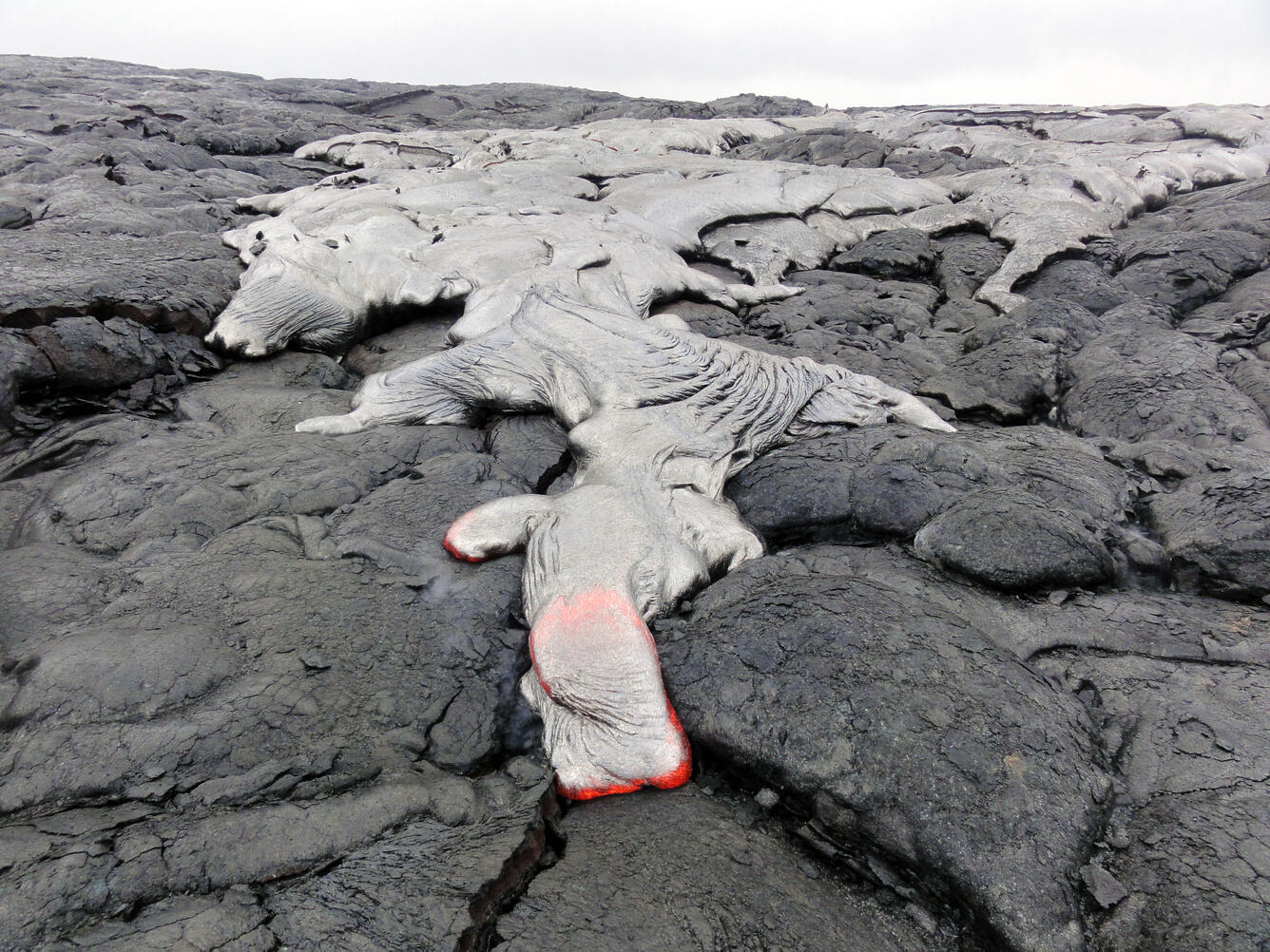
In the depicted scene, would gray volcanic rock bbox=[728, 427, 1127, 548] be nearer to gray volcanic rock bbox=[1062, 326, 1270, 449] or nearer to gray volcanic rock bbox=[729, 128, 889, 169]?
gray volcanic rock bbox=[1062, 326, 1270, 449]

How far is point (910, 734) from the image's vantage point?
1974 mm

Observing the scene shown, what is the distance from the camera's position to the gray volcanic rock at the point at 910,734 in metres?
1.74

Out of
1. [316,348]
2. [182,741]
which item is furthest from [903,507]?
[316,348]

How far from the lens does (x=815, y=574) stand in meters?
2.66

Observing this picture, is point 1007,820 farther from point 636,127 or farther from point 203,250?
point 636,127

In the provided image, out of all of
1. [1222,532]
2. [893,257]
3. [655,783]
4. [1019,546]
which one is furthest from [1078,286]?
[655,783]

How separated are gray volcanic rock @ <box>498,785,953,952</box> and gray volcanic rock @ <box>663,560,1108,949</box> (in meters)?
0.16

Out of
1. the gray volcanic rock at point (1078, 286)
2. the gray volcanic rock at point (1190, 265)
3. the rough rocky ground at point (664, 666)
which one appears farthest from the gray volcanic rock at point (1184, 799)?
the gray volcanic rock at point (1190, 265)

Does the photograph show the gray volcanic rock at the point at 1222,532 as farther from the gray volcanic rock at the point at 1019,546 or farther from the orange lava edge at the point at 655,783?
the orange lava edge at the point at 655,783

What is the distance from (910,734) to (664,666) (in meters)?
0.81

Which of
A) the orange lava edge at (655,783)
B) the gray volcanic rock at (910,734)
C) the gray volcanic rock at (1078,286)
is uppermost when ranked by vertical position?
the gray volcanic rock at (1078,286)

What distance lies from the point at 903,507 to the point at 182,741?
2.76m

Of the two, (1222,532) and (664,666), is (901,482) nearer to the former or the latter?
(1222,532)

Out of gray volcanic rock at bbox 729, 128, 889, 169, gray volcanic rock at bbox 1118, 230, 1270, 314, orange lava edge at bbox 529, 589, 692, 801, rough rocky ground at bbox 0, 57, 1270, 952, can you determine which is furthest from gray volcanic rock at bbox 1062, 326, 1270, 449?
gray volcanic rock at bbox 729, 128, 889, 169
